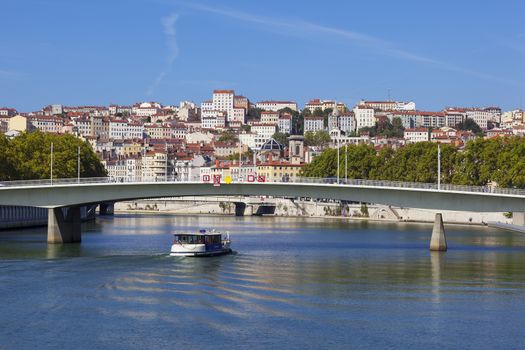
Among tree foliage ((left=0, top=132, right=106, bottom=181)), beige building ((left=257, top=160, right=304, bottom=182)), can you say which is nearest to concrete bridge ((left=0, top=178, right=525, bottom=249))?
tree foliage ((left=0, top=132, right=106, bottom=181))

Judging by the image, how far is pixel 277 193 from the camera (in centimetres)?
6906

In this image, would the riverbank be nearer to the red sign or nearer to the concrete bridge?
the concrete bridge

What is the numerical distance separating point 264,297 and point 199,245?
61.3ft

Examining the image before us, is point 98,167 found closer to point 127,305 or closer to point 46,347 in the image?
point 127,305

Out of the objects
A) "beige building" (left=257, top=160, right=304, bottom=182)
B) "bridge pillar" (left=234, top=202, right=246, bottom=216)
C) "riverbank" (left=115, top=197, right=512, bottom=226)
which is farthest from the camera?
"beige building" (left=257, top=160, right=304, bottom=182)

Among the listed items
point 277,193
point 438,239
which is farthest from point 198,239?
point 438,239

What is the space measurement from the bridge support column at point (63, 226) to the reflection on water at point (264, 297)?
3.08ft

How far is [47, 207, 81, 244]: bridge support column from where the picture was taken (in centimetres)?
7238

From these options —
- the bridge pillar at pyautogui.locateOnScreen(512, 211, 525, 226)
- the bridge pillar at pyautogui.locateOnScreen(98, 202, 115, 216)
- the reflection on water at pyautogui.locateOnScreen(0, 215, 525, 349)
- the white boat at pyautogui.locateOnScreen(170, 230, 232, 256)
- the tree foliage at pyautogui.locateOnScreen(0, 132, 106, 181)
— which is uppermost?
the tree foliage at pyautogui.locateOnScreen(0, 132, 106, 181)

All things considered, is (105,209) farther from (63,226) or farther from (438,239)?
(438,239)

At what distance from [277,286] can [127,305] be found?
7.80 meters

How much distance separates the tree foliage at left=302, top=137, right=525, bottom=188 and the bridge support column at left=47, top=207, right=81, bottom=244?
22.7 m

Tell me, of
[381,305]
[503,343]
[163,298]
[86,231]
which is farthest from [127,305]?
[86,231]

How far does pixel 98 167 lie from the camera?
12019 centimetres
